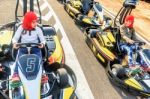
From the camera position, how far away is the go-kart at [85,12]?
12.0m

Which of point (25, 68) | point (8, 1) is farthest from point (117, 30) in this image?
point (8, 1)

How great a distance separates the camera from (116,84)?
7.70 meters

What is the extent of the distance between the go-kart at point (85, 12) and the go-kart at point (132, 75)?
377 cm

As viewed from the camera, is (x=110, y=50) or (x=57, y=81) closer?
(x=57, y=81)

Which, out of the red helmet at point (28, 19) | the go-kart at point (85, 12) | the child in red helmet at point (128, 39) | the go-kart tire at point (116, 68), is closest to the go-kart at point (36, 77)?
the red helmet at point (28, 19)

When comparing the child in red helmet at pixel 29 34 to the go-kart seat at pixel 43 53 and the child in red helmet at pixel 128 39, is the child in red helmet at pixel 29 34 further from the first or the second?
the child in red helmet at pixel 128 39

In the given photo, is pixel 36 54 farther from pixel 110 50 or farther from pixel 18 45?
pixel 110 50

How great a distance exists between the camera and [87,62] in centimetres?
917

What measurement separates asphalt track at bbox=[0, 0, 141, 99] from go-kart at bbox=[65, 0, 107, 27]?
32cm

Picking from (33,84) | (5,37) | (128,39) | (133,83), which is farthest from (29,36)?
(128,39)

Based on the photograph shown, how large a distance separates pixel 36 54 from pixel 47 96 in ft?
3.12

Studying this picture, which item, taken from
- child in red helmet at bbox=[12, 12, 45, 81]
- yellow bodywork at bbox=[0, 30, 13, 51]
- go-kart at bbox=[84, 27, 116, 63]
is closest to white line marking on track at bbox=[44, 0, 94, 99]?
go-kart at bbox=[84, 27, 116, 63]

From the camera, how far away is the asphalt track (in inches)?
292

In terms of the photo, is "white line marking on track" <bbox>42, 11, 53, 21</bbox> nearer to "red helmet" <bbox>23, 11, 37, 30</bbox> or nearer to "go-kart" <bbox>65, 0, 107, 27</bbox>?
"go-kart" <bbox>65, 0, 107, 27</bbox>
